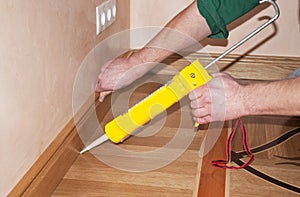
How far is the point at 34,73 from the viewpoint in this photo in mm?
1062

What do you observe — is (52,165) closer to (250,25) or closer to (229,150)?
(229,150)

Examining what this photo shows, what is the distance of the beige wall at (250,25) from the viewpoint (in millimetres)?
1975

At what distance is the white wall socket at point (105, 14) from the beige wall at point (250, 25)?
27cm

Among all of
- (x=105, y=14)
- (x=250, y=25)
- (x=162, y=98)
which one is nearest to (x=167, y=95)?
(x=162, y=98)

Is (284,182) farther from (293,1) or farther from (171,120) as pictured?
(293,1)

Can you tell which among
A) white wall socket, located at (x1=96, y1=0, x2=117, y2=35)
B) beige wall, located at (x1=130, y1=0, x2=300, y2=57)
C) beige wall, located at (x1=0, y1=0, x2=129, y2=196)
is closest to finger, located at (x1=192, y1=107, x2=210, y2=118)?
beige wall, located at (x1=0, y1=0, x2=129, y2=196)

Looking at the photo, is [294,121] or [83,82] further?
[294,121]

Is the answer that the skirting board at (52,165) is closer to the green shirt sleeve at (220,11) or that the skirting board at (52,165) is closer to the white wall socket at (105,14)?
the white wall socket at (105,14)

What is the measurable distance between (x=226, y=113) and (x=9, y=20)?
1.67 ft

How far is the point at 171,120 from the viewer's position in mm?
1644

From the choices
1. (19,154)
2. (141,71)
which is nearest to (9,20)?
(19,154)

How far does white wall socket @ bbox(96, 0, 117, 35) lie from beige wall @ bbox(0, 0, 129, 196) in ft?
0.51

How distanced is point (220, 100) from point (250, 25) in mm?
1003

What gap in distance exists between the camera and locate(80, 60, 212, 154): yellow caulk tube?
1013 millimetres
